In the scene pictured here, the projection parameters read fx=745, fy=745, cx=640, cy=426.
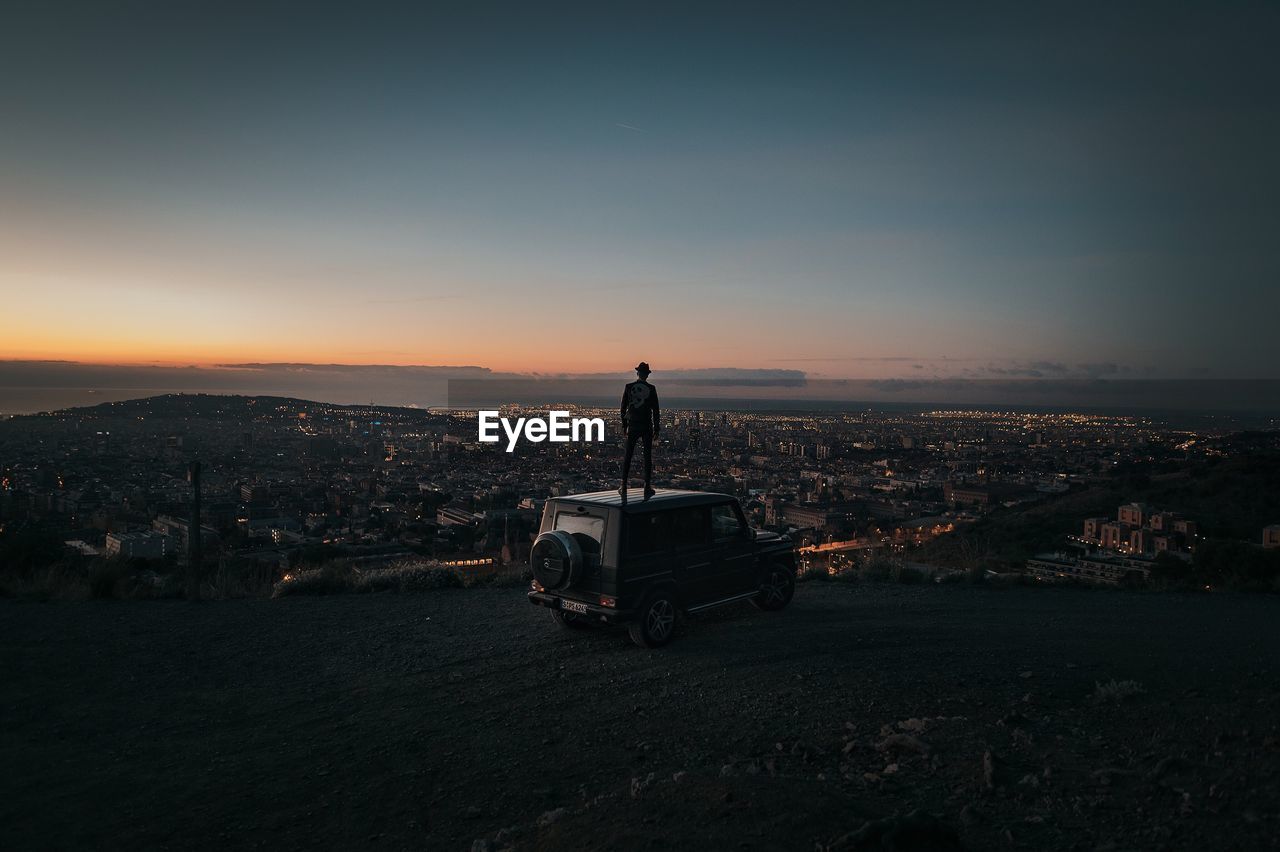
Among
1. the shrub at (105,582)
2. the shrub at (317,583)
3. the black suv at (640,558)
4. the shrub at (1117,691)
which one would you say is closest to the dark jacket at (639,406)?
the black suv at (640,558)

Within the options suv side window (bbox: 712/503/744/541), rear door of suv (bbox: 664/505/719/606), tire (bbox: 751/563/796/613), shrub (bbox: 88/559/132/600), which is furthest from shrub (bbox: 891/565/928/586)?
shrub (bbox: 88/559/132/600)

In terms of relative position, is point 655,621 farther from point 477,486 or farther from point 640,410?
point 477,486

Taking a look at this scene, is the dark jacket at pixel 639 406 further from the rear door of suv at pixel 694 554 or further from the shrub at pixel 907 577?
the shrub at pixel 907 577

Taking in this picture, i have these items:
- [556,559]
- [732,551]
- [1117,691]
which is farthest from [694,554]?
[1117,691]

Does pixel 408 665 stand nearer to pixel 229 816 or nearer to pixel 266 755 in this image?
pixel 266 755

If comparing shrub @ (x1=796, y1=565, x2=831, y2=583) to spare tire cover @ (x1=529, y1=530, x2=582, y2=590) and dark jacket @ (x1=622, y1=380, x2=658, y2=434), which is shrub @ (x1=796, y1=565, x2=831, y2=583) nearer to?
dark jacket @ (x1=622, y1=380, x2=658, y2=434)

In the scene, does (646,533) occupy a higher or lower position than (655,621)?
higher
